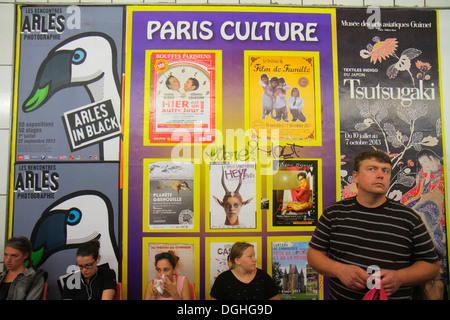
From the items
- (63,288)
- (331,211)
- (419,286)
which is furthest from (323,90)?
(63,288)

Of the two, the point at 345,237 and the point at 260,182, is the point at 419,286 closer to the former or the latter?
the point at 345,237

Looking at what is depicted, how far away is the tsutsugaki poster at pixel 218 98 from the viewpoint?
8.54 feet

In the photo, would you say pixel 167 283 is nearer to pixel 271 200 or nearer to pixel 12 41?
pixel 271 200

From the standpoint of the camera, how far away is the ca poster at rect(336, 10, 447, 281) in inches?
104

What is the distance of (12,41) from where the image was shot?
2.67 m

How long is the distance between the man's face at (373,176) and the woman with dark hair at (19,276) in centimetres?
252

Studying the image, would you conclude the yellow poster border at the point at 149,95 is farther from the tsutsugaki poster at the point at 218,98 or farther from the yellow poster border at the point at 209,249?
the yellow poster border at the point at 209,249

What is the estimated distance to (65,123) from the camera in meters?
2.64

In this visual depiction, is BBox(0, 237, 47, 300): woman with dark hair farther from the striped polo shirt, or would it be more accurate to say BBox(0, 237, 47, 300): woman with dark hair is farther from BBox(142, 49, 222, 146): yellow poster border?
the striped polo shirt

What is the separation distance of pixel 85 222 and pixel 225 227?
1.26 metres

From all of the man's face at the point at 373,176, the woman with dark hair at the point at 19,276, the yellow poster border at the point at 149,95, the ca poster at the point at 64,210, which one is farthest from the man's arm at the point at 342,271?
the woman with dark hair at the point at 19,276

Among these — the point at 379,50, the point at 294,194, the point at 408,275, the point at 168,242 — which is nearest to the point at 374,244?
the point at 408,275

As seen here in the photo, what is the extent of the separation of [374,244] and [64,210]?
2490 millimetres

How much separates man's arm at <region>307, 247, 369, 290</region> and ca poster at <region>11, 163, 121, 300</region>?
5.66ft
